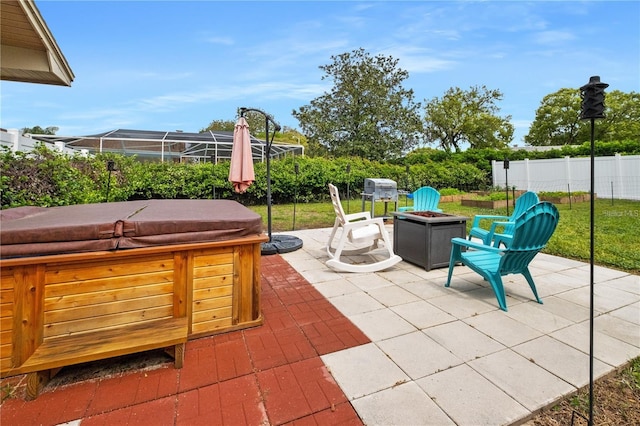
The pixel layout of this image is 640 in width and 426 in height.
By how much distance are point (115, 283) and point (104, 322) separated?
0.26 meters

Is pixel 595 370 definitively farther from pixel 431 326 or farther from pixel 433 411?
pixel 433 411

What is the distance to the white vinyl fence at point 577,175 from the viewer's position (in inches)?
438

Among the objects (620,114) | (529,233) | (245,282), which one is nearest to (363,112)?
(529,233)

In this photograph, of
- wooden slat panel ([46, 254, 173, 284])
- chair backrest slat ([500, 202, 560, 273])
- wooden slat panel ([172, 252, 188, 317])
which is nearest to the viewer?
wooden slat panel ([46, 254, 173, 284])

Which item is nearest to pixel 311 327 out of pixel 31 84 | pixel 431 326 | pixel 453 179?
pixel 431 326

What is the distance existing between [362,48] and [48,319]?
65.2ft

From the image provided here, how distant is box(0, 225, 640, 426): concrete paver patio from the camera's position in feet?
4.94

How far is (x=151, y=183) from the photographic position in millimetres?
8523

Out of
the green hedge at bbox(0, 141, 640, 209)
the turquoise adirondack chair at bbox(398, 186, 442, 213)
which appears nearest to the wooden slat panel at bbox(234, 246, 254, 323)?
the turquoise adirondack chair at bbox(398, 186, 442, 213)

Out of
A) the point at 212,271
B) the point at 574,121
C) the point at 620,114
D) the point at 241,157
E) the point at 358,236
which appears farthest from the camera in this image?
the point at 574,121

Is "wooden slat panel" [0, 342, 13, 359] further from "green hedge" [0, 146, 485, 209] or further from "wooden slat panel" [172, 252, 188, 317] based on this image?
"green hedge" [0, 146, 485, 209]

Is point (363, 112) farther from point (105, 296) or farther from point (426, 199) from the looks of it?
point (105, 296)

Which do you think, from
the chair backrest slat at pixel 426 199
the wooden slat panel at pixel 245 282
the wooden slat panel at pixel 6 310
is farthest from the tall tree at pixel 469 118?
the wooden slat panel at pixel 6 310

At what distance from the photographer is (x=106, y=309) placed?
1900mm
